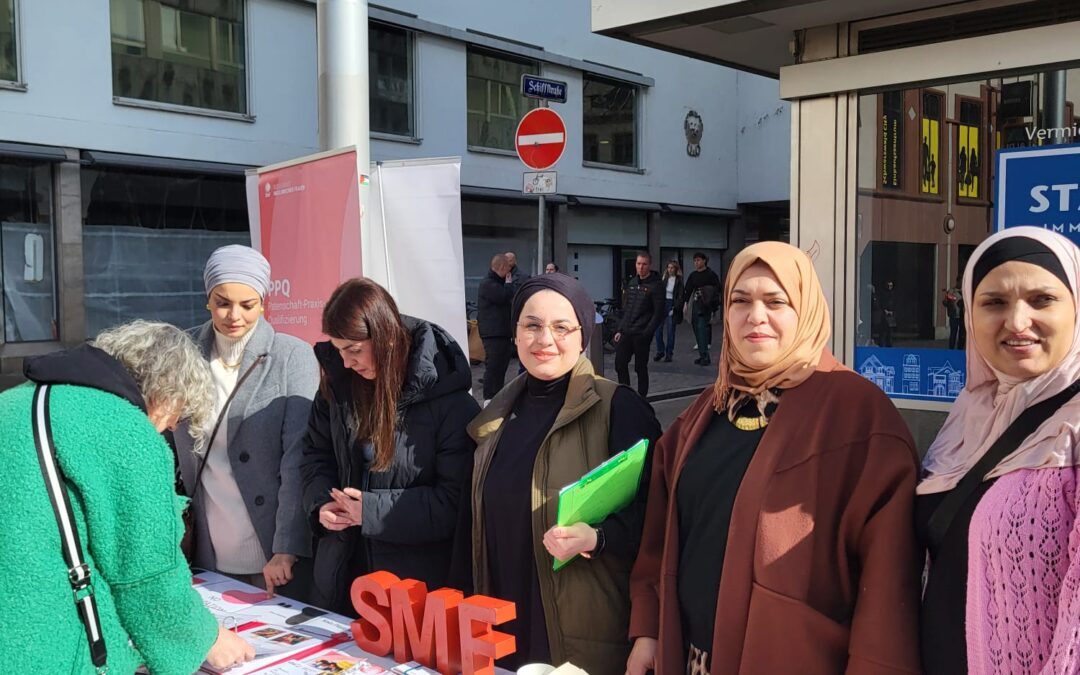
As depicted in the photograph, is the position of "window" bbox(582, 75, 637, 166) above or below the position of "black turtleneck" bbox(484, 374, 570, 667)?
above

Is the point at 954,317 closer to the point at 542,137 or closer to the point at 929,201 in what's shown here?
the point at 929,201

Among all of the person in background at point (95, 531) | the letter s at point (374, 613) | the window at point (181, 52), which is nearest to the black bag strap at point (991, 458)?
the letter s at point (374, 613)

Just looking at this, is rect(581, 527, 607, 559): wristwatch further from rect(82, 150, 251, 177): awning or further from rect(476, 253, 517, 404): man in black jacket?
rect(82, 150, 251, 177): awning

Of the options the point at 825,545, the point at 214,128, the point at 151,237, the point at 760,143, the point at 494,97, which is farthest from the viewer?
the point at 760,143

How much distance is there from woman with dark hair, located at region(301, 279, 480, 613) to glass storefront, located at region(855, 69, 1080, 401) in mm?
2171

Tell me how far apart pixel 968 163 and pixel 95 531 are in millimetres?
3540

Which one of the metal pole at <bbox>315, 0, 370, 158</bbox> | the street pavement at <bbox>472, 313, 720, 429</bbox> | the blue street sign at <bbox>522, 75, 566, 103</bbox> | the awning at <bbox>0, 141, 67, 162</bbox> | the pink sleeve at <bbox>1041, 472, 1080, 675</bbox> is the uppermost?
the awning at <bbox>0, 141, 67, 162</bbox>

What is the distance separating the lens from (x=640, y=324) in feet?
35.4

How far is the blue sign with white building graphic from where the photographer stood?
3912 millimetres

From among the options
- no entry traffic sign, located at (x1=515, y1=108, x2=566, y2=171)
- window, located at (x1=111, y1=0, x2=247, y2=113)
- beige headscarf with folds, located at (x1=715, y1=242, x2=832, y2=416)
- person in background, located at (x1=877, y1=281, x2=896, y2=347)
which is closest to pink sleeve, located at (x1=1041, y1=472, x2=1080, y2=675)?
beige headscarf with folds, located at (x1=715, y1=242, x2=832, y2=416)

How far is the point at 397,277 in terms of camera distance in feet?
14.9

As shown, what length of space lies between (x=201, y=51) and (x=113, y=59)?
1.33 m

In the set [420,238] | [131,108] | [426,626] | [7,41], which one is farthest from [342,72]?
[131,108]

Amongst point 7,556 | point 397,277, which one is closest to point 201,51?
point 397,277
